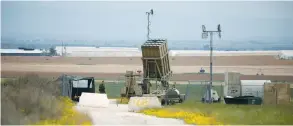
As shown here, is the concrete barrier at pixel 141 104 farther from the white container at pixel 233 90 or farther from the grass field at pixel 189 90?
the grass field at pixel 189 90

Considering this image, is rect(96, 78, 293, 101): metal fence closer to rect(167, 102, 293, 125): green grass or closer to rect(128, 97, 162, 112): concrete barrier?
rect(167, 102, 293, 125): green grass

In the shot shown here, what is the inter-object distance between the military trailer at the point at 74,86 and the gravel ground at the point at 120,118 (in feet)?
17.6

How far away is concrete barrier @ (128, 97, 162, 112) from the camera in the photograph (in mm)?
25406

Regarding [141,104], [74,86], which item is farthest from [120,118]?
[74,86]

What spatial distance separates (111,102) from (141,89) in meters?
1.74

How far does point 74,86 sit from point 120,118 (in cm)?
974

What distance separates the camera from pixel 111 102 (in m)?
29.8

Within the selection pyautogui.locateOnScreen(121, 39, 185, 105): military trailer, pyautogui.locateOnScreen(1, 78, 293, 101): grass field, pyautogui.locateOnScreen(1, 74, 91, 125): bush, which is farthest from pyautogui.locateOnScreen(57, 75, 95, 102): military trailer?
pyautogui.locateOnScreen(1, 74, 91, 125): bush

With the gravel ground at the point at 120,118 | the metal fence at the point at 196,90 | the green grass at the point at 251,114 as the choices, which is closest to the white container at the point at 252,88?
the metal fence at the point at 196,90

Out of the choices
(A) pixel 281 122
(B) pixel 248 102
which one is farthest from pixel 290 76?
(A) pixel 281 122

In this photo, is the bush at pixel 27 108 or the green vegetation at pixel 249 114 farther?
the green vegetation at pixel 249 114

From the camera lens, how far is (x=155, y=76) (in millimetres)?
31094

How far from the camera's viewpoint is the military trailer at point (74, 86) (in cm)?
3085

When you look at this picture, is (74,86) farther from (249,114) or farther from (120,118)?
(249,114)
